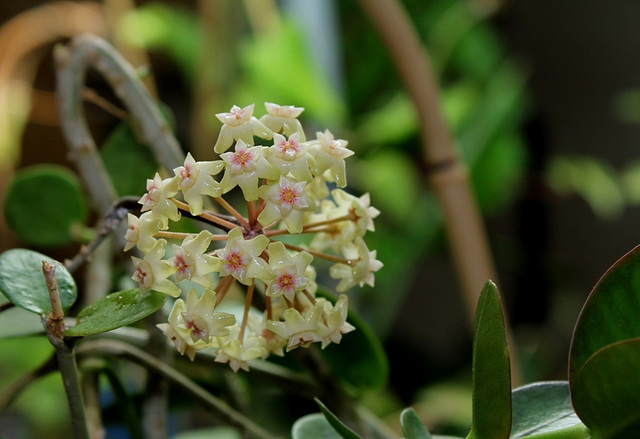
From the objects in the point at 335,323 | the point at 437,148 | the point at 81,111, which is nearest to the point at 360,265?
the point at 335,323

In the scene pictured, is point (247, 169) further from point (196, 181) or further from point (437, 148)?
point (437, 148)

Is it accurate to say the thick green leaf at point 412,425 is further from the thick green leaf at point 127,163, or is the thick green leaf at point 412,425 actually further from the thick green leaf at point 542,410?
the thick green leaf at point 127,163

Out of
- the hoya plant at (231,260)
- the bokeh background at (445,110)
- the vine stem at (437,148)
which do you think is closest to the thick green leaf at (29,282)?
the hoya plant at (231,260)

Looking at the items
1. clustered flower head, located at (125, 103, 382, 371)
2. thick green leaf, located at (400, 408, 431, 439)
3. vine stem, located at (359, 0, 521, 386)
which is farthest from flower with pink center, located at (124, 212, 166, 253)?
vine stem, located at (359, 0, 521, 386)

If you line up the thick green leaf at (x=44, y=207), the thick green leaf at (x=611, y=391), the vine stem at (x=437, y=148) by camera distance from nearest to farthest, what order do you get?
the thick green leaf at (x=611, y=391), the thick green leaf at (x=44, y=207), the vine stem at (x=437, y=148)

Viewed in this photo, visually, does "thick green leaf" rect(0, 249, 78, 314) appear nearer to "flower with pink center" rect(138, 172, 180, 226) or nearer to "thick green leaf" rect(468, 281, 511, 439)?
"flower with pink center" rect(138, 172, 180, 226)

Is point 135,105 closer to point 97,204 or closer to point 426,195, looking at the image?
point 97,204

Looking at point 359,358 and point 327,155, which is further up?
point 327,155
